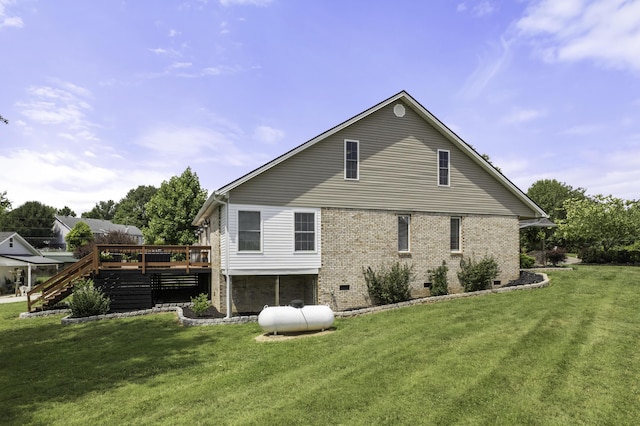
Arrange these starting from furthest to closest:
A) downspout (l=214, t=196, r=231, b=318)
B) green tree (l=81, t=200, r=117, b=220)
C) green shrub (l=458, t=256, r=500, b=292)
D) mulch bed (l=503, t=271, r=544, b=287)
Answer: green tree (l=81, t=200, r=117, b=220)
mulch bed (l=503, t=271, r=544, b=287)
green shrub (l=458, t=256, r=500, b=292)
downspout (l=214, t=196, r=231, b=318)

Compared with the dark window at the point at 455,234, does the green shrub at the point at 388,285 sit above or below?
below

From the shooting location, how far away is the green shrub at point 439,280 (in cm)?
1822

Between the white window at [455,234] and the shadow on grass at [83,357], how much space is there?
486 inches

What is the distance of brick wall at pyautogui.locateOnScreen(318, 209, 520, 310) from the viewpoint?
17125mm

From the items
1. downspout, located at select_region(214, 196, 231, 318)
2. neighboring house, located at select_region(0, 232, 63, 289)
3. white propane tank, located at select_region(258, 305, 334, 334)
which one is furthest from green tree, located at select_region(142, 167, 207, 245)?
white propane tank, located at select_region(258, 305, 334, 334)

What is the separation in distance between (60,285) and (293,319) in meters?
14.0

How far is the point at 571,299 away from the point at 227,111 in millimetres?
16823

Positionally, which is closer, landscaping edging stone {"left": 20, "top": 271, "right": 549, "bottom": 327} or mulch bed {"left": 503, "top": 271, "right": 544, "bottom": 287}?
landscaping edging stone {"left": 20, "top": 271, "right": 549, "bottom": 327}

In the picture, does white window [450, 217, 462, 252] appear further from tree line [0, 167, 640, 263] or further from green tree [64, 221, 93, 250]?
green tree [64, 221, 93, 250]

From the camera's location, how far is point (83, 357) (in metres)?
11.4

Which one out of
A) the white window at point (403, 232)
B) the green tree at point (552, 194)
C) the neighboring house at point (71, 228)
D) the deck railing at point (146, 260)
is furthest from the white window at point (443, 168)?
the neighboring house at point (71, 228)

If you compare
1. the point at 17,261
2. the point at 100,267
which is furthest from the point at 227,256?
the point at 17,261

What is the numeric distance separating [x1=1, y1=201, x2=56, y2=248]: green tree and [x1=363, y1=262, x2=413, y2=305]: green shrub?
86.4 meters

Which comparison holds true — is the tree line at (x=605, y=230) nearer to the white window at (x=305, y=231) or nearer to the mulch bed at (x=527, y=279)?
the mulch bed at (x=527, y=279)
